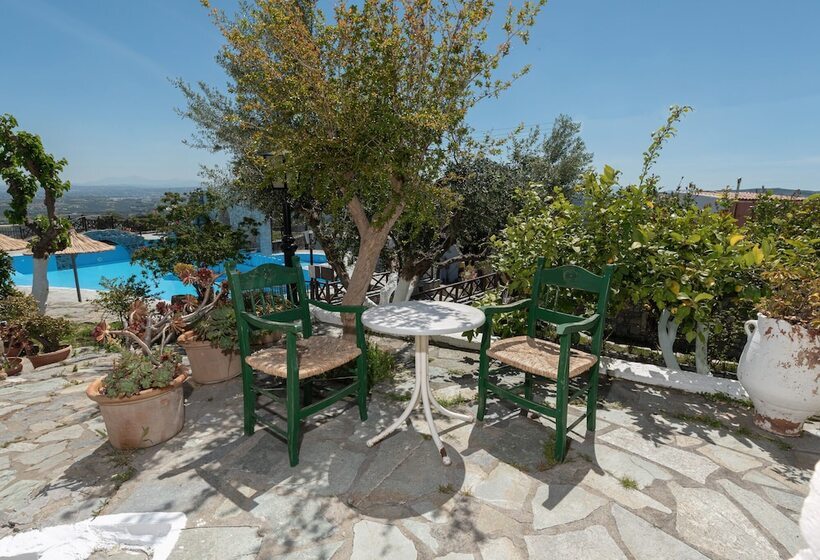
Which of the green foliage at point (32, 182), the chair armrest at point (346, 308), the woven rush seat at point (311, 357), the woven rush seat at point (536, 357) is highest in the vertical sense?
the green foliage at point (32, 182)

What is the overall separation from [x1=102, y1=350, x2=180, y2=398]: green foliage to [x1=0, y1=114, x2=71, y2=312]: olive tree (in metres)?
7.40

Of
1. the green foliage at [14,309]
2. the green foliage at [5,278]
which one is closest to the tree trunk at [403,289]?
the green foliage at [14,309]

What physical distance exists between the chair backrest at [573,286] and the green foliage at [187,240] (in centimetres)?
439

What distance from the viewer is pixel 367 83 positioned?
3281 millimetres

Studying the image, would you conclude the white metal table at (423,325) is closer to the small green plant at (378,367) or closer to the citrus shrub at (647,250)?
the small green plant at (378,367)

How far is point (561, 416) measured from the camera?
253 cm

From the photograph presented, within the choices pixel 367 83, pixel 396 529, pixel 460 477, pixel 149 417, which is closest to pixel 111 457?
pixel 149 417

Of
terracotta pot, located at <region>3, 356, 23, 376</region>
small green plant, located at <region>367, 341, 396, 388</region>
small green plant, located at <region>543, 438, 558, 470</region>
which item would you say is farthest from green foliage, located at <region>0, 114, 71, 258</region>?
small green plant, located at <region>543, 438, 558, 470</region>

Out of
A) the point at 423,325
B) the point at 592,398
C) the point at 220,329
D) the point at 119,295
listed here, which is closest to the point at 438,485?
the point at 423,325

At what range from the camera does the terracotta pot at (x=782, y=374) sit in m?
2.77

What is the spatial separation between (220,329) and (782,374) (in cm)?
451

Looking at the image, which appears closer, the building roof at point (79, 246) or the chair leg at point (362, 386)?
the chair leg at point (362, 386)

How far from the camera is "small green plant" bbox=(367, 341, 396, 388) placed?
3.86 m

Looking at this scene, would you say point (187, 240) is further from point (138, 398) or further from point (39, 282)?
point (39, 282)
